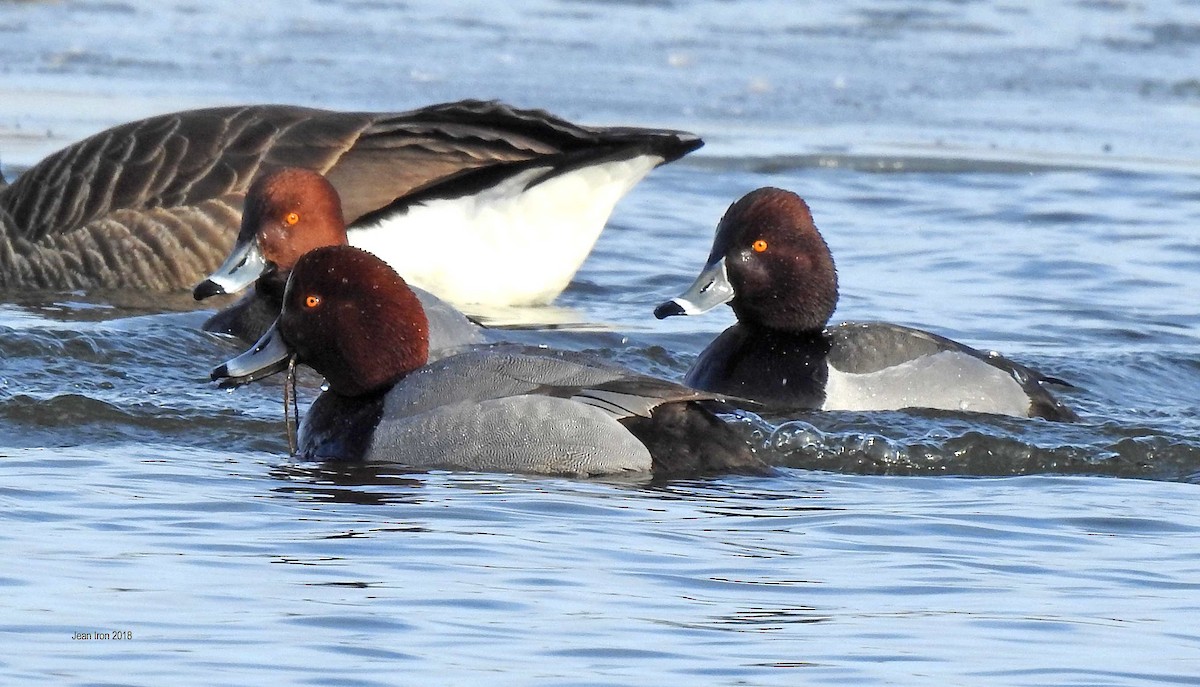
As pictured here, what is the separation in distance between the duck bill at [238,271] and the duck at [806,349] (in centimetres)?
186

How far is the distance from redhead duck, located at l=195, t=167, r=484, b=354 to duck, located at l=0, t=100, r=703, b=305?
680 millimetres

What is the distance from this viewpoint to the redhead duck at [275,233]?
9148 mm

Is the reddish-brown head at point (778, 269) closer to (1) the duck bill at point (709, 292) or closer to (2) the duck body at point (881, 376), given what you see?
(1) the duck bill at point (709, 292)

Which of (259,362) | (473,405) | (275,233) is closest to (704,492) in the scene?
(473,405)

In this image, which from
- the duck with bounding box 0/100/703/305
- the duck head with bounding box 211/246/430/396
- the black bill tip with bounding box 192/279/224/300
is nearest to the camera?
the duck head with bounding box 211/246/430/396

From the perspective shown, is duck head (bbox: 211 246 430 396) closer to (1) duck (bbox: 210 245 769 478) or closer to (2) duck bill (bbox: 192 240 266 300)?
(1) duck (bbox: 210 245 769 478)

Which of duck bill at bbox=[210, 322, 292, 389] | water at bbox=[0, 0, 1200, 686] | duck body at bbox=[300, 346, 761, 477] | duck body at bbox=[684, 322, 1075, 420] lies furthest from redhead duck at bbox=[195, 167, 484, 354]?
duck body at bbox=[300, 346, 761, 477]

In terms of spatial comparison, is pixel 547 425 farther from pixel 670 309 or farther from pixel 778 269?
pixel 778 269

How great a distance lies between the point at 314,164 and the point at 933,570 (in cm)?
497

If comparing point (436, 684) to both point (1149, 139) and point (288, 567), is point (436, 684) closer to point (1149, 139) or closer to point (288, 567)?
point (288, 567)

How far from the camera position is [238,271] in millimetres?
9188

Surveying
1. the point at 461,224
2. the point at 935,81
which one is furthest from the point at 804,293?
the point at 935,81

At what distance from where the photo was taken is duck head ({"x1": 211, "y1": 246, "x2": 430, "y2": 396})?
23.7ft

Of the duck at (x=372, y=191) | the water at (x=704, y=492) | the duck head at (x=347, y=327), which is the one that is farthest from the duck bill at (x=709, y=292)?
the duck at (x=372, y=191)
